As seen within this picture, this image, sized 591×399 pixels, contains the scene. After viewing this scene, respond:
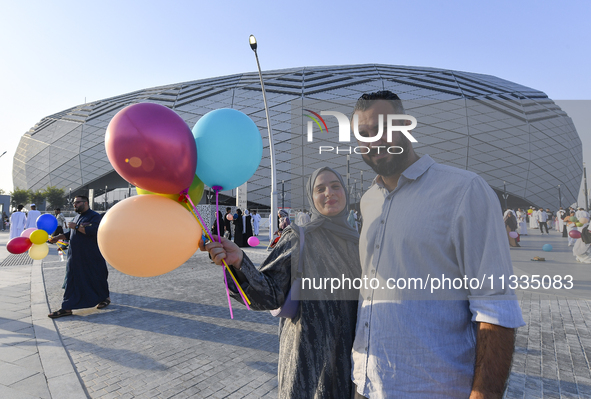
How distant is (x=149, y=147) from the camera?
1.55m

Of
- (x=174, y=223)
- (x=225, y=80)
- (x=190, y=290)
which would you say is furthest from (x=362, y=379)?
(x=225, y=80)

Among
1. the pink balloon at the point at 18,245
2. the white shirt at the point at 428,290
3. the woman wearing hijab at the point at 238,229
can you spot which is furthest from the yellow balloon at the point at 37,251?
the woman wearing hijab at the point at 238,229

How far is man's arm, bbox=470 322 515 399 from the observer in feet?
3.21

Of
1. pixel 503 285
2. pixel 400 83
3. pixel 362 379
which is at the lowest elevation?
pixel 362 379

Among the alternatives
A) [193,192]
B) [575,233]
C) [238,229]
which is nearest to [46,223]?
[193,192]

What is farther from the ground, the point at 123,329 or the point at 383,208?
the point at 383,208

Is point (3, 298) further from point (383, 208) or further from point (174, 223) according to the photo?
point (383, 208)

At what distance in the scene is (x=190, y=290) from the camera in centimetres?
652

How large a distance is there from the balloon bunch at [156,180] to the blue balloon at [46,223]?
526 cm

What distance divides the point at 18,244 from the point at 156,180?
532 cm

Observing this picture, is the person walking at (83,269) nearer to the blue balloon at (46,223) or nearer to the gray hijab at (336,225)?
the blue balloon at (46,223)

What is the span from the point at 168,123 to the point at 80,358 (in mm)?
3277

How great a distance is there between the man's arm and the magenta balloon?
148 cm

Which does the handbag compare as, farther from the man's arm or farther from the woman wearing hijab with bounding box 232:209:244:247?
the woman wearing hijab with bounding box 232:209:244:247
